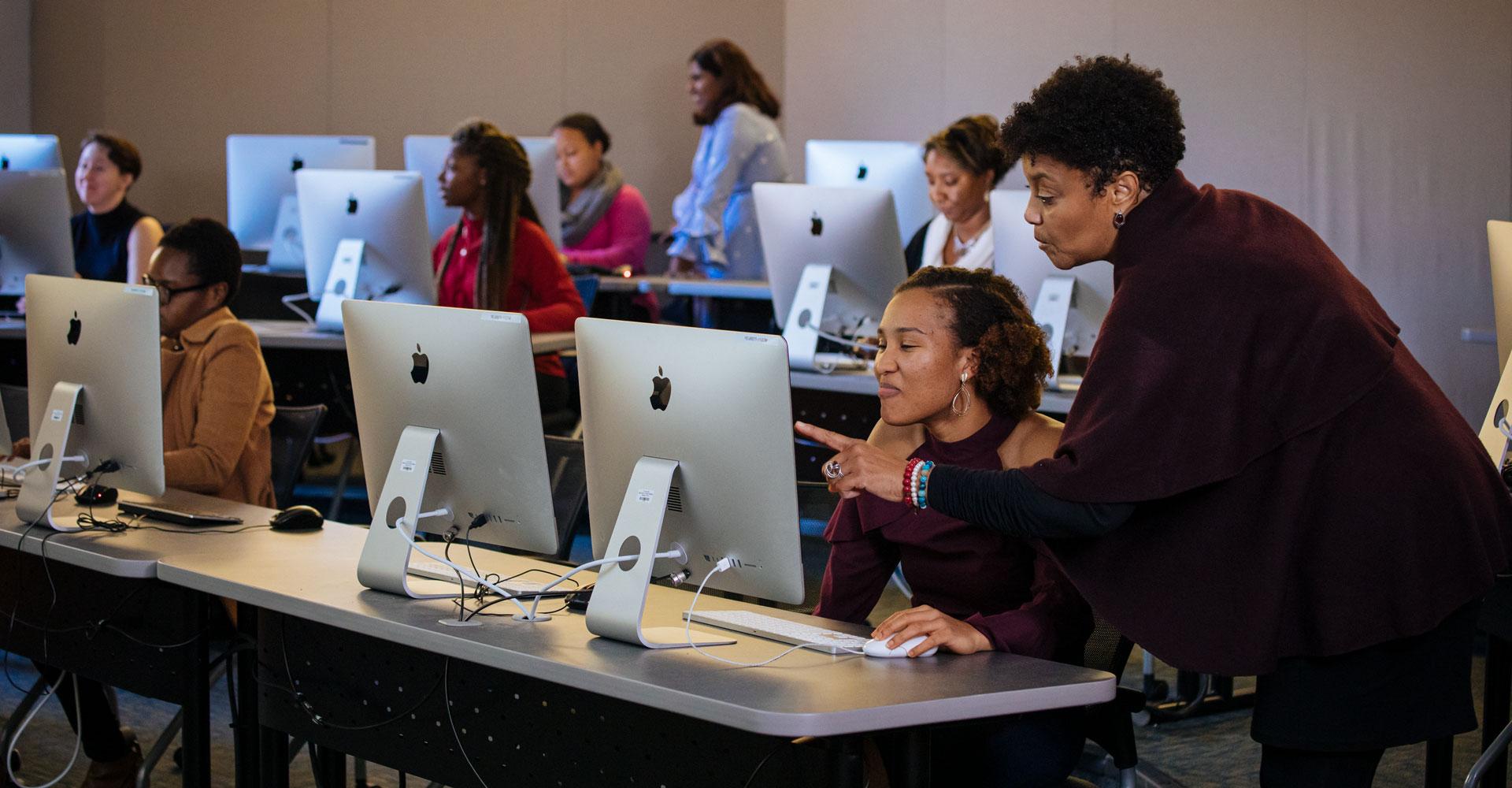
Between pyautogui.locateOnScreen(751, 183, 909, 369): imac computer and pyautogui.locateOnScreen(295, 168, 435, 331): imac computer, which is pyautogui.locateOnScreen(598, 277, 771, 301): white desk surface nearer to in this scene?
pyautogui.locateOnScreen(751, 183, 909, 369): imac computer

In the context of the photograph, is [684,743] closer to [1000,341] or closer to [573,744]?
[573,744]

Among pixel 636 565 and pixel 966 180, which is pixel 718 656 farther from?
pixel 966 180


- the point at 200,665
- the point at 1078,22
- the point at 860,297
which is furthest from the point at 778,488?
the point at 1078,22

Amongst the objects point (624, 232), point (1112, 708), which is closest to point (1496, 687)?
point (1112, 708)

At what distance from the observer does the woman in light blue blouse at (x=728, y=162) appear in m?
6.35

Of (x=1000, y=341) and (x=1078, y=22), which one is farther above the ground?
(x=1078, y=22)

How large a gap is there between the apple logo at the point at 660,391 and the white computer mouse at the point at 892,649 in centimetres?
41

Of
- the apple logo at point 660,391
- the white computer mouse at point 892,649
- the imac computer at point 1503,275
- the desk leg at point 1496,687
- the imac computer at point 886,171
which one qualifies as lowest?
the desk leg at point 1496,687

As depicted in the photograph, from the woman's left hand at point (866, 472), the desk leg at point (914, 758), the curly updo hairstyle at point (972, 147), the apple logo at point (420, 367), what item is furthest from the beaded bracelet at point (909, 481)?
the curly updo hairstyle at point (972, 147)

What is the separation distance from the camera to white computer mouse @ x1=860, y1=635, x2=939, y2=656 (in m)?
1.99

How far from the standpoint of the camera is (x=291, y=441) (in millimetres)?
3301

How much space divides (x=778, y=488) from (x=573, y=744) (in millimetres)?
472

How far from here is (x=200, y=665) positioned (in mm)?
2482

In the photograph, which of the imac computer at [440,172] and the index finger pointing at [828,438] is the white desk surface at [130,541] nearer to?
the index finger pointing at [828,438]
